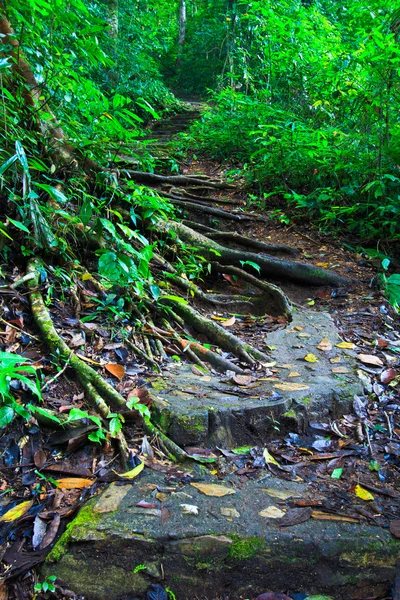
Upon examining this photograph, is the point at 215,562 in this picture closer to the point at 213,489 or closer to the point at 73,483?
the point at 213,489

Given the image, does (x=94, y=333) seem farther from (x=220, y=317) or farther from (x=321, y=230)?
(x=321, y=230)

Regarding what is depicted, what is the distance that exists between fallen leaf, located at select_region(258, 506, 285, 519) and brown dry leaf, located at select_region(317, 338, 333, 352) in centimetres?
178

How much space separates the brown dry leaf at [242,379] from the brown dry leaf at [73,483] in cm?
126

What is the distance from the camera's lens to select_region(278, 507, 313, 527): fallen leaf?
6.64 ft

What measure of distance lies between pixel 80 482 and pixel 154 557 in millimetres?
550

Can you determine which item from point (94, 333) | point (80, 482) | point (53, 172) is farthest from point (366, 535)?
point (53, 172)

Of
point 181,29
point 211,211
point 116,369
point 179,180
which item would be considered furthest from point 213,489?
→ point 181,29

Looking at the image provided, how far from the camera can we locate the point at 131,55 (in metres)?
12.1

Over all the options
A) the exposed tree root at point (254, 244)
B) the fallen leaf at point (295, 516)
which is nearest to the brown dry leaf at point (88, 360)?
the fallen leaf at point (295, 516)

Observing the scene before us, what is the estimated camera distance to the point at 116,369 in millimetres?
2902

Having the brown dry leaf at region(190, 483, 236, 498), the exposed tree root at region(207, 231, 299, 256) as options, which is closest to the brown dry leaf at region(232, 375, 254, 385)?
the brown dry leaf at region(190, 483, 236, 498)

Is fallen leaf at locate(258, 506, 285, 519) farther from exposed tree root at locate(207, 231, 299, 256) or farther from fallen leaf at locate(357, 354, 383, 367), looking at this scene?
exposed tree root at locate(207, 231, 299, 256)

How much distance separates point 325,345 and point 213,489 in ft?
6.24

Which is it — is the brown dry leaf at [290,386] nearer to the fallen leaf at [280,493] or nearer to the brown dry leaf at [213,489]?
the fallen leaf at [280,493]
